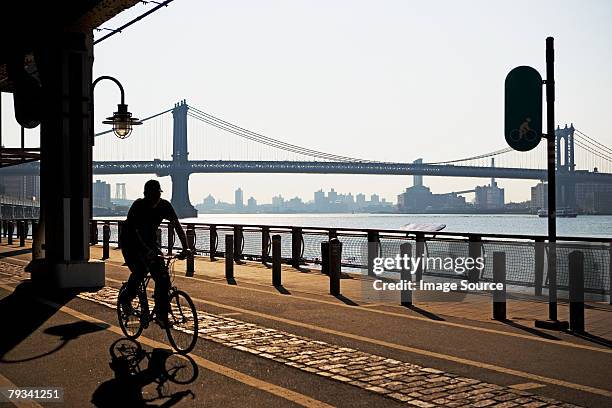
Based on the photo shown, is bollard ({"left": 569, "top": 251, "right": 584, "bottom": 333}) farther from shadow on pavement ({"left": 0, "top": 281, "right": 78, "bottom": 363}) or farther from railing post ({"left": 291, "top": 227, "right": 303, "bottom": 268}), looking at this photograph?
railing post ({"left": 291, "top": 227, "right": 303, "bottom": 268})

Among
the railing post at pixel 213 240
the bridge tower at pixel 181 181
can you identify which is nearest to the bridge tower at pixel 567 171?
the bridge tower at pixel 181 181

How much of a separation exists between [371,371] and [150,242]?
2660mm

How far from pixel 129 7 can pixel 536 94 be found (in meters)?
6.82

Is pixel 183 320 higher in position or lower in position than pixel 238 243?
lower

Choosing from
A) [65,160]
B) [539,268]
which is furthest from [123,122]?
[539,268]

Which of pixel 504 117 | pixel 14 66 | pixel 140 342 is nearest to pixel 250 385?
pixel 140 342

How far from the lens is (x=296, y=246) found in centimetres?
2053

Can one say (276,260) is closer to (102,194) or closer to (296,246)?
(296,246)

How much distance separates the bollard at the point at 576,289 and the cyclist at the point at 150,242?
4518mm

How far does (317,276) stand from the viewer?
56.4 ft

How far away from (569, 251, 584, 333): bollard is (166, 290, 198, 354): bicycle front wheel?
4469mm

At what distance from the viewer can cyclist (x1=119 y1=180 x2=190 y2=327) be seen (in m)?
8.12

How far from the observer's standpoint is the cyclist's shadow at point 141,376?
243 inches

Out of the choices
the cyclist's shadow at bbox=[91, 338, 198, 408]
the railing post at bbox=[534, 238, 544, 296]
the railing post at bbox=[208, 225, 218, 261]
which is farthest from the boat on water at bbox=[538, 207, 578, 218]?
the cyclist's shadow at bbox=[91, 338, 198, 408]
